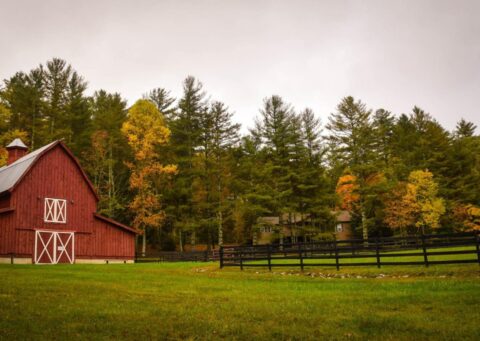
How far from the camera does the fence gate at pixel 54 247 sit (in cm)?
2879

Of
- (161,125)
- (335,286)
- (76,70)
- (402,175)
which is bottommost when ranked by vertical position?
(335,286)

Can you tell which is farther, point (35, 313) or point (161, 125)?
point (161, 125)

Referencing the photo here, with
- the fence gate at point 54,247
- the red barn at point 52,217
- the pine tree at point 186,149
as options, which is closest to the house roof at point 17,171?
the red barn at point 52,217

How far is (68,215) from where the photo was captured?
31.4 m

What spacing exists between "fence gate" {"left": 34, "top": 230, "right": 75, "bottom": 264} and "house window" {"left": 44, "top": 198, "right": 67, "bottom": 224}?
1013 millimetres

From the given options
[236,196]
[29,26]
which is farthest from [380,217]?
[29,26]

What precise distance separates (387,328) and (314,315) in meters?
1.62

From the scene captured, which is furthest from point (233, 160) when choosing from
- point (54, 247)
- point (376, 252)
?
point (376, 252)

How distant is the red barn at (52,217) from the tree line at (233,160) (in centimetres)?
643

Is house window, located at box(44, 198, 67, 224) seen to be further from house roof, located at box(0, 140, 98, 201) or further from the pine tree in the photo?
the pine tree

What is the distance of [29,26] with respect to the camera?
27.5m

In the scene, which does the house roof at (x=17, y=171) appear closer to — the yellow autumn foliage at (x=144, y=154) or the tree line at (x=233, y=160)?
the yellow autumn foliage at (x=144, y=154)

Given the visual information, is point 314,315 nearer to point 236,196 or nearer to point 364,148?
point 364,148

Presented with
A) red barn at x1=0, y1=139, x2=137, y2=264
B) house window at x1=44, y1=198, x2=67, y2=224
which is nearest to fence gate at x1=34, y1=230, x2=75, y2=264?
red barn at x1=0, y1=139, x2=137, y2=264
